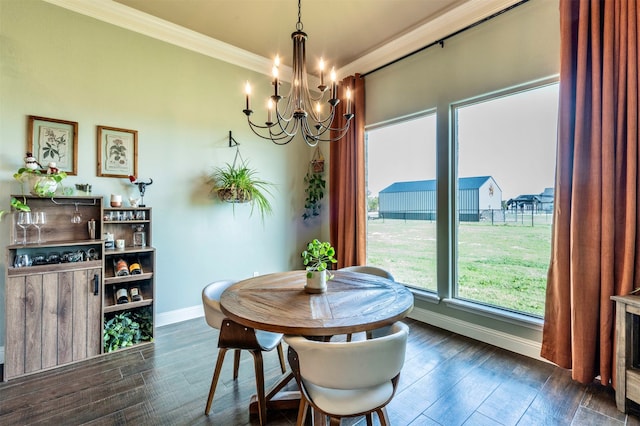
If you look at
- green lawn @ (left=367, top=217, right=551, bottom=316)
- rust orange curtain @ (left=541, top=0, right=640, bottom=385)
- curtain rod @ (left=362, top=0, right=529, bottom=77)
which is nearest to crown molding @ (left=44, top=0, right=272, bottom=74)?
curtain rod @ (left=362, top=0, right=529, bottom=77)

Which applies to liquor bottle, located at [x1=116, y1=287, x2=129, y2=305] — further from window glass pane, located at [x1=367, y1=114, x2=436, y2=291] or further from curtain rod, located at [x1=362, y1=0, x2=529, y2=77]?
curtain rod, located at [x1=362, y1=0, x2=529, y2=77]

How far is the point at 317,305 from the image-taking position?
160 centimetres

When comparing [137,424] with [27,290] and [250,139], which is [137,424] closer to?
[27,290]

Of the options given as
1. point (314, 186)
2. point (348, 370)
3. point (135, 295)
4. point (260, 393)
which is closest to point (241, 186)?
point (314, 186)

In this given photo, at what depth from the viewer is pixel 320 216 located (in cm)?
439

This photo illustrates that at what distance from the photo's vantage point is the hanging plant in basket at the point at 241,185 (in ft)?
10.8

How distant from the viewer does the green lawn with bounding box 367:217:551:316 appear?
2.54 metres

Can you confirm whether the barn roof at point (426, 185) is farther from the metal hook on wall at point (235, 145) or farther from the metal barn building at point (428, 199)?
the metal hook on wall at point (235, 145)

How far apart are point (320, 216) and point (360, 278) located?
2.25 metres

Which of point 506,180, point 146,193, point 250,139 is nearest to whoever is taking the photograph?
point 506,180

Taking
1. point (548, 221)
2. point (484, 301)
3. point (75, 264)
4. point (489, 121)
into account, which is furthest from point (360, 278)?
point (75, 264)

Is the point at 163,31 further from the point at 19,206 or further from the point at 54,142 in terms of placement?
the point at 19,206

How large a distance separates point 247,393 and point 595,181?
2794 mm

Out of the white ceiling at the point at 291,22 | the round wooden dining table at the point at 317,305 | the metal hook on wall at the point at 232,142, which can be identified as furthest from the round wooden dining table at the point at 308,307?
the white ceiling at the point at 291,22
